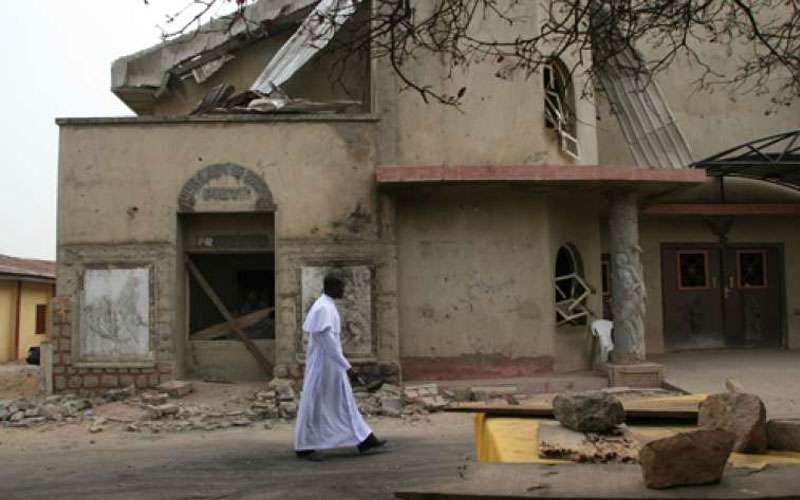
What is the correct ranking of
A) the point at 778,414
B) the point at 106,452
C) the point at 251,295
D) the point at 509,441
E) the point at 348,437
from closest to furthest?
the point at 509,441 < the point at 348,437 < the point at 106,452 < the point at 778,414 < the point at 251,295

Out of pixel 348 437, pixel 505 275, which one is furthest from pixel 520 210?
pixel 348 437

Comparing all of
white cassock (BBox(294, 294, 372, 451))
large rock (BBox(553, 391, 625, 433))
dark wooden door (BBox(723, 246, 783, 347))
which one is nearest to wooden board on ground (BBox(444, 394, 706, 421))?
large rock (BBox(553, 391, 625, 433))

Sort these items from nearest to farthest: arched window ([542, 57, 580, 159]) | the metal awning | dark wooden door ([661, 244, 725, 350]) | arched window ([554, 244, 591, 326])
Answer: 1. arched window ([542, 57, 580, 159])
2. arched window ([554, 244, 591, 326])
3. the metal awning
4. dark wooden door ([661, 244, 725, 350])

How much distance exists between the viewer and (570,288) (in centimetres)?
1185

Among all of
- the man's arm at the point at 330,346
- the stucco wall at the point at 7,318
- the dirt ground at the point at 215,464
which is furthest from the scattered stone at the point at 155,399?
the stucco wall at the point at 7,318

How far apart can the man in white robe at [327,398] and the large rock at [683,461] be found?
184 inches

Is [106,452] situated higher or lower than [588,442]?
lower

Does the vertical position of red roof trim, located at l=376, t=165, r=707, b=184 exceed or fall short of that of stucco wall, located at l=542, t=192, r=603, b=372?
it exceeds it

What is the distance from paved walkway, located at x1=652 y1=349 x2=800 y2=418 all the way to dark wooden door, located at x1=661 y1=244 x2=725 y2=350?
1.38 feet

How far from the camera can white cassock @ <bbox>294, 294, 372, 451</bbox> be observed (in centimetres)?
652

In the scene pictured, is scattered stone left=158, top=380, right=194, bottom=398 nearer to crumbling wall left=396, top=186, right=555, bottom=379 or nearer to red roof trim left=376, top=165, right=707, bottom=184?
crumbling wall left=396, top=186, right=555, bottom=379

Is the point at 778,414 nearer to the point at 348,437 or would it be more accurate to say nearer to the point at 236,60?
the point at 348,437

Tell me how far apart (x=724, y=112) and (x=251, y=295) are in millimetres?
9587

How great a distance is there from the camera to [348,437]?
6.55 m
